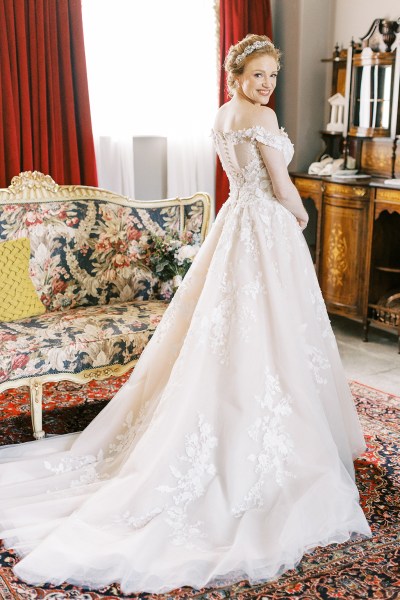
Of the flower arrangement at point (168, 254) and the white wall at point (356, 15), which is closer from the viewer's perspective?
the flower arrangement at point (168, 254)

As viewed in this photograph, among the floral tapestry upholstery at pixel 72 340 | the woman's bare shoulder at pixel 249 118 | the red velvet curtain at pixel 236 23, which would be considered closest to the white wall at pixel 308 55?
the red velvet curtain at pixel 236 23

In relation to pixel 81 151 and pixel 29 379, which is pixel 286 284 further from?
pixel 81 151

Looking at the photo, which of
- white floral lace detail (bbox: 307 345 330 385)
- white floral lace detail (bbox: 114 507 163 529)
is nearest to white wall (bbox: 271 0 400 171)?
white floral lace detail (bbox: 307 345 330 385)

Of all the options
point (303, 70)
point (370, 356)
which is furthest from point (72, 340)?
point (303, 70)

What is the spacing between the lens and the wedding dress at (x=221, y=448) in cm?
226

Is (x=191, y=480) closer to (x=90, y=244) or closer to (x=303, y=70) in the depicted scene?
(x=90, y=244)

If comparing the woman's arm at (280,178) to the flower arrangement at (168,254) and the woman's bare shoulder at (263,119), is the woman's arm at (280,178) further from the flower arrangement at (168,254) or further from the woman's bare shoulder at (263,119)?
the flower arrangement at (168,254)

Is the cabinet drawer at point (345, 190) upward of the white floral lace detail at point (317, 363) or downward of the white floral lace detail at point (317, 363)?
upward

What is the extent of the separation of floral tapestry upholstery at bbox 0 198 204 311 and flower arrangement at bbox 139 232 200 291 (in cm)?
3

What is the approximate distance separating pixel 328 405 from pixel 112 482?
2.83 ft

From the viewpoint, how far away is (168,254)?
381 centimetres

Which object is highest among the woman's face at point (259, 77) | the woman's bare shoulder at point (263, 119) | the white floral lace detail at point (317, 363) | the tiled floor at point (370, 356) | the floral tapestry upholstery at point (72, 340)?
the woman's face at point (259, 77)

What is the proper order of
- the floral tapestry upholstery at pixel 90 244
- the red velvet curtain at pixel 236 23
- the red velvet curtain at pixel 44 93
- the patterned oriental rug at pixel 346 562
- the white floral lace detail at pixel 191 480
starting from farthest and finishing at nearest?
1. the red velvet curtain at pixel 236 23
2. the red velvet curtain at pixel 44 93
3. the floral tapestry upholstery at pixel 90 244
4. the white floral lace detail at pixel 191 480
5. the patterned oriental rug at pixel 346 562

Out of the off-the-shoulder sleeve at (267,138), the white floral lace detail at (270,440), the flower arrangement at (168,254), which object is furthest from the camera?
the flower arrangement at (168,254)
